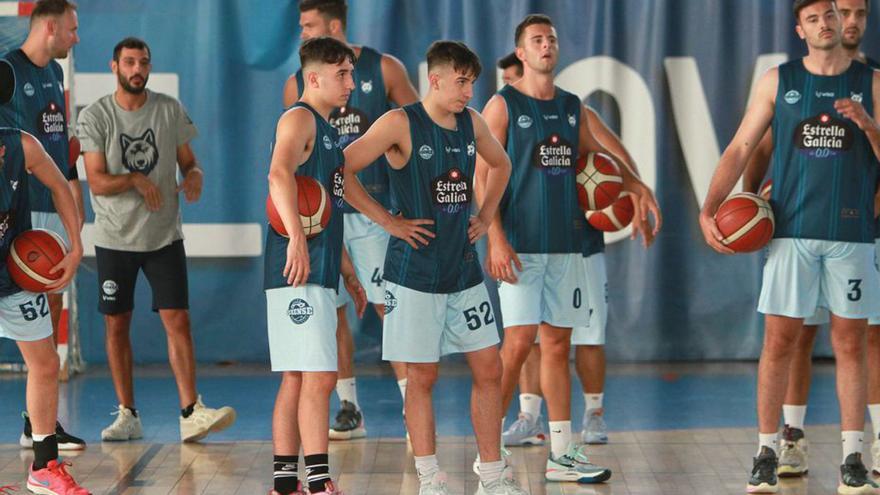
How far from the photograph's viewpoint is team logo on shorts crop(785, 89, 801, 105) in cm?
593

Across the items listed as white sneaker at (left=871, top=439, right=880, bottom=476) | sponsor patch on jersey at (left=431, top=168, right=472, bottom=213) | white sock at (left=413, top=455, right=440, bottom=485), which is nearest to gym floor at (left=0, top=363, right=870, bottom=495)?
white sneaker at (left=871, top=439, right=880, bottom=476)

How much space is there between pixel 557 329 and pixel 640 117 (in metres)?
4.13

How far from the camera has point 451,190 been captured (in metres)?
5.64

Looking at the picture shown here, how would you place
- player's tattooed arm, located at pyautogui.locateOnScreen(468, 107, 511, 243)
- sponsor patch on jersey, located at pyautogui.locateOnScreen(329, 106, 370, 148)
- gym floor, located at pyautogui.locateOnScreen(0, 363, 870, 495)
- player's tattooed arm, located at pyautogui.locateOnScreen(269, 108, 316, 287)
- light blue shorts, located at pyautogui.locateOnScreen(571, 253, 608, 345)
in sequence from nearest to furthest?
player's tattooed arm, located at pyautogui.locateOnScreen(269, 108, 316, 287), player's tattooed arm, located at pyautogui.locateOnScreen(468, 107, 511, 243), gym floor, located at pyautogui.locateOnScreen(0, 363, 870, 495), light blue shorts, located at pyautogui.locateOnScreen(571, 253, 608, 345), sponsor patch on jersey, located at pyautogui.locateOnScreen(329, 106, 370, 148)

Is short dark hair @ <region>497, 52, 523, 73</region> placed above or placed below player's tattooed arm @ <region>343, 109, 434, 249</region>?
above

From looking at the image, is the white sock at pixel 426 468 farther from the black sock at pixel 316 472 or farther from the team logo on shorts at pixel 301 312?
the team logo on shorts at pixel 301 312

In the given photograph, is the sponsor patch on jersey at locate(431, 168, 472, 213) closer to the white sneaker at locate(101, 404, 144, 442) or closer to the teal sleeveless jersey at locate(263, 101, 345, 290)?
the teal sleeveless jersey at locate(263, 101, 345, 290)

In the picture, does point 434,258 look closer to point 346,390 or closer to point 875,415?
point 346,390

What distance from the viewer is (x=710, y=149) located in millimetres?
10180

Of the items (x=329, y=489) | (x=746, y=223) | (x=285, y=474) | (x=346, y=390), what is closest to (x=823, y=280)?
(x=746, y=223)

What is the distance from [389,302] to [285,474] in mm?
840

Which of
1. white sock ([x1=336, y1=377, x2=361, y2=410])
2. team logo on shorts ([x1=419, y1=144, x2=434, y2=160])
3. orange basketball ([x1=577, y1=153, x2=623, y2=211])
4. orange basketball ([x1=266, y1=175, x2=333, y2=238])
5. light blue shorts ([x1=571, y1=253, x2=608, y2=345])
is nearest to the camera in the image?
orange basketball ([x1=266, y1=175, x2=333, y2=238])

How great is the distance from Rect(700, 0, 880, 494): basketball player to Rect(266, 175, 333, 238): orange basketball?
1.75m

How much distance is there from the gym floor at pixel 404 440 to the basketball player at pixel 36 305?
303 mm
